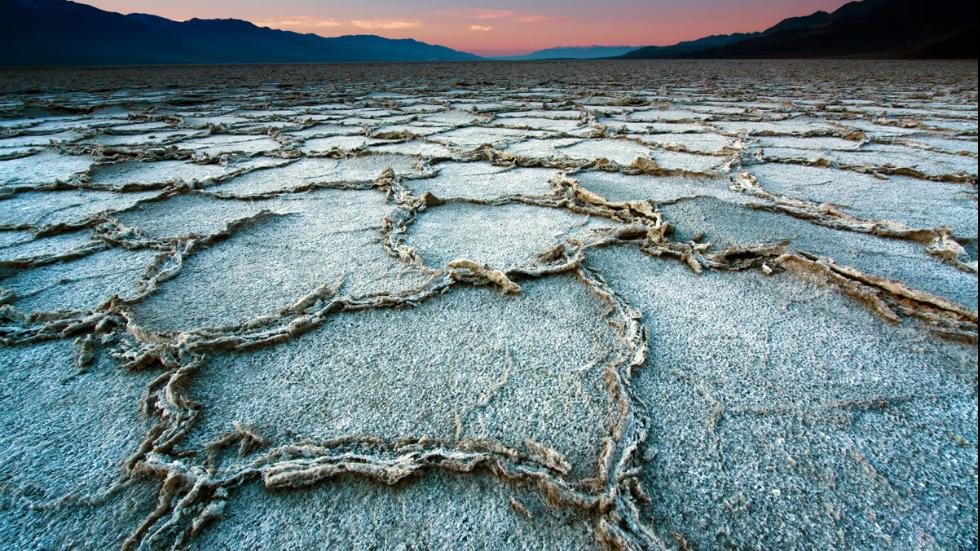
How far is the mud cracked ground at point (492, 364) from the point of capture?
732mm

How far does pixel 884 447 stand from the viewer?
2.73 feet

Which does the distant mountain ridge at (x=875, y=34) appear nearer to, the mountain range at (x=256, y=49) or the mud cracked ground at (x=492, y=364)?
the mountain range at (x=256, y=49)

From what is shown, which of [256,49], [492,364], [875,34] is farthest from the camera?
[256,49]

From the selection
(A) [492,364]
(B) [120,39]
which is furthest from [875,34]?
(B) [120,39]

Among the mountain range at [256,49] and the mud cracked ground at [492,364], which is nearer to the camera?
the mud cracked ground at [492,364]

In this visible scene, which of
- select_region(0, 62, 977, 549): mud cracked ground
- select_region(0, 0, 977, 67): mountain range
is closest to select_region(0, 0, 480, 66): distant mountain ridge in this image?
select_region(0, 0, 977, 67): mountain range

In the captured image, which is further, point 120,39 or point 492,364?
point 120,39

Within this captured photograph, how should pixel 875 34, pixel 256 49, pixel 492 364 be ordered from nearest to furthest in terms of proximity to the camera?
pixel 492 364
pixel 875 34
pixel 256 49

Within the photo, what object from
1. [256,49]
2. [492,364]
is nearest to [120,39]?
[256,49]

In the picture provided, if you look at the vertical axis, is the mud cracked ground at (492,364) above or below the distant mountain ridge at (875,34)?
below

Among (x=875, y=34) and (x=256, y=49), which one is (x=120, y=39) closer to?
(x=256, y=49)

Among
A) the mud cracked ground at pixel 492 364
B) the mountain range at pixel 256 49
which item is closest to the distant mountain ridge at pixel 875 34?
the mountain range at pixel 256 49

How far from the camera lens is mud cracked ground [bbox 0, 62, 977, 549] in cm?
73

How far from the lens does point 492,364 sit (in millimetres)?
1079
